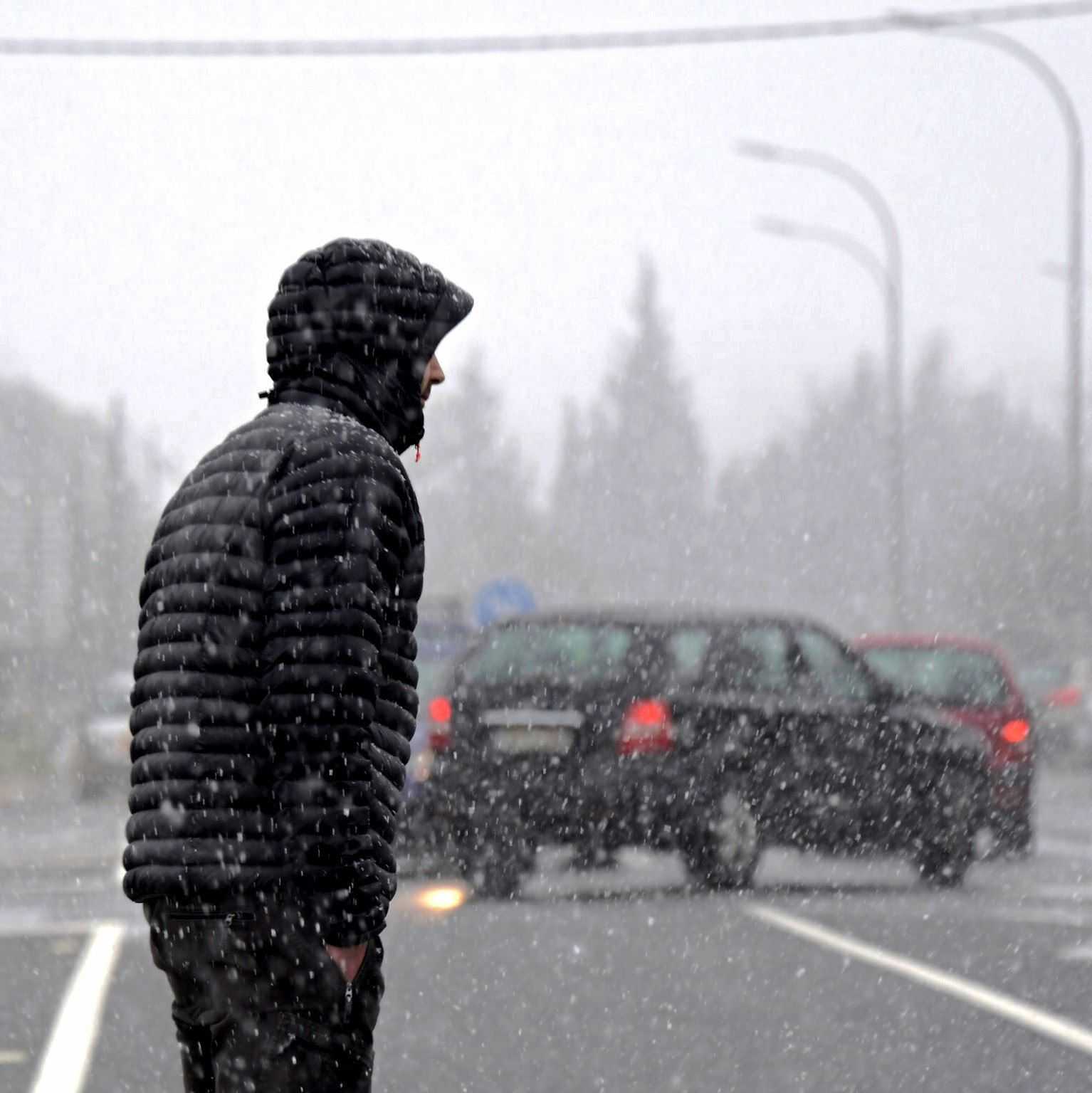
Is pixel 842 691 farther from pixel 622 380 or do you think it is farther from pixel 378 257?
pixel 622 380

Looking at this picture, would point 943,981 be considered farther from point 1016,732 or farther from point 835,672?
point 1016,732

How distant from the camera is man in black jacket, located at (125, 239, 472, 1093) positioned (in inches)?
138

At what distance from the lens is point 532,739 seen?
14.0 metres

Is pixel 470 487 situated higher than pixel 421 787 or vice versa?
pixel 421 787

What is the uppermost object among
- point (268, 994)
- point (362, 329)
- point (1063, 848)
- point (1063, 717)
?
point (362, 329)

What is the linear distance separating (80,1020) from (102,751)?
19.7 m

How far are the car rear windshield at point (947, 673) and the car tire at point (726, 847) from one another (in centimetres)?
204

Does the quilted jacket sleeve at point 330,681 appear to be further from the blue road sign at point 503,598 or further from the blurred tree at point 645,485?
the blurred tree at point 645,485

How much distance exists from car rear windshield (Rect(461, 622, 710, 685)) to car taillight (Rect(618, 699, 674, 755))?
23 centimetres

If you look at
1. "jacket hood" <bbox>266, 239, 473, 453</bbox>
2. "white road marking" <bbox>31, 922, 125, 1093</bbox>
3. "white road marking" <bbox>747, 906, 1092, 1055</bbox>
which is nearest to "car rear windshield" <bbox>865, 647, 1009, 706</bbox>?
"white road marking" <bbox>747, 906, 1092, 1055</bbox>

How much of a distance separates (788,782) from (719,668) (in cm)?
77

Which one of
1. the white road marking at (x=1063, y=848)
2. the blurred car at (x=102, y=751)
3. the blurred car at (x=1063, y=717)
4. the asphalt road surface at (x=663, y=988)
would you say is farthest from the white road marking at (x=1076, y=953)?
the blurred car at (x=1063, y=717)

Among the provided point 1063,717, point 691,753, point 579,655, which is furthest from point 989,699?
point 1063,717

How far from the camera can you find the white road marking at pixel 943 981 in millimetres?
8484
